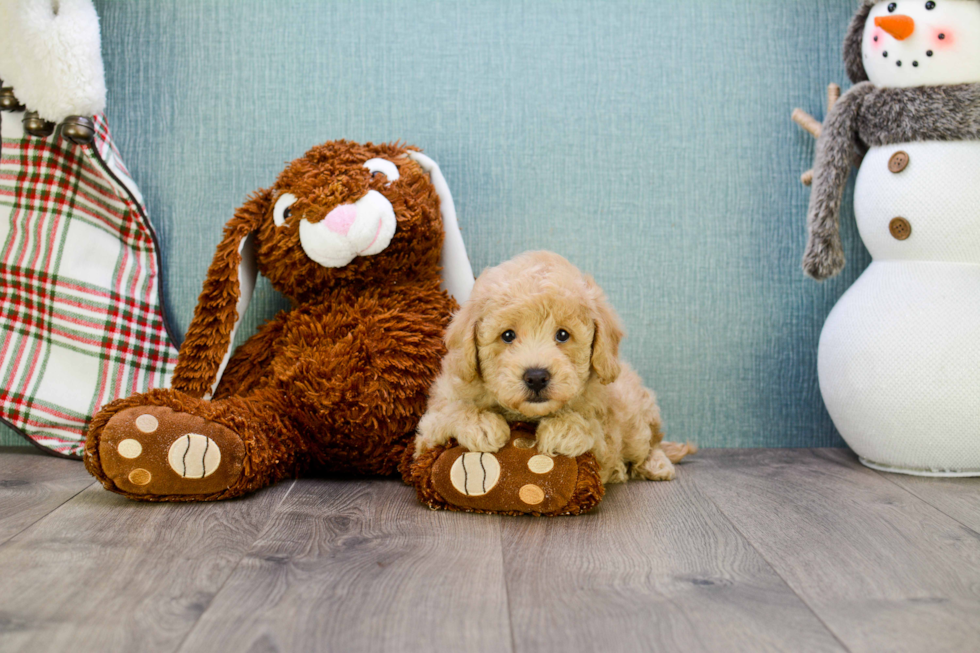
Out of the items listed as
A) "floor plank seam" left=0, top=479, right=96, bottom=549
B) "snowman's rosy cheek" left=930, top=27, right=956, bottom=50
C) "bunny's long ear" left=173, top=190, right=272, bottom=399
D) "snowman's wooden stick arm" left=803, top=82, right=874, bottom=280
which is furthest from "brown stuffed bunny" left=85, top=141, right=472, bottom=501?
"snowman's rosy cheek" left=930, top=27, right=956, bottom=50

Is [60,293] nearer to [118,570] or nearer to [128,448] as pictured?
[128,448]

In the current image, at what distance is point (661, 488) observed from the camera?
1394 mm

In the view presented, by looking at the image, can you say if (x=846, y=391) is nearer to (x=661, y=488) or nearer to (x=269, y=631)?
(x=661, y=488)

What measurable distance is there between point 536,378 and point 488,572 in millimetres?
296

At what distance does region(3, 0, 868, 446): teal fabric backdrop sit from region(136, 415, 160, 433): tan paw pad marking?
0.50 meters

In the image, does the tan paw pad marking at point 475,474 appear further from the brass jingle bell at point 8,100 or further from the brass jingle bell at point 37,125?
the brass jingle bell at point 8,100

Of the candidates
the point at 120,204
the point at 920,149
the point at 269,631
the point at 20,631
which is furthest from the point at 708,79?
the point at 20,631

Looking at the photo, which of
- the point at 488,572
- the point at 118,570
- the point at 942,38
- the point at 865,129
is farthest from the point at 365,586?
the point at 942,38

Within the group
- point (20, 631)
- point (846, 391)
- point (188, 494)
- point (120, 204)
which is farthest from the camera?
point (120, 204)

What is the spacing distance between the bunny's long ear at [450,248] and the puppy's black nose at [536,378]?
1.53 ft

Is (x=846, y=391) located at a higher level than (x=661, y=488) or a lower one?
higher

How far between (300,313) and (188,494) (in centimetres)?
41

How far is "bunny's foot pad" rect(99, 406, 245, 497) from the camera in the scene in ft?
3.95

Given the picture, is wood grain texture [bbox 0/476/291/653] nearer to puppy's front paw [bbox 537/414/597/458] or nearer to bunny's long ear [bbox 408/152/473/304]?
puppy's front paw [bbox 537/414/597/458]
